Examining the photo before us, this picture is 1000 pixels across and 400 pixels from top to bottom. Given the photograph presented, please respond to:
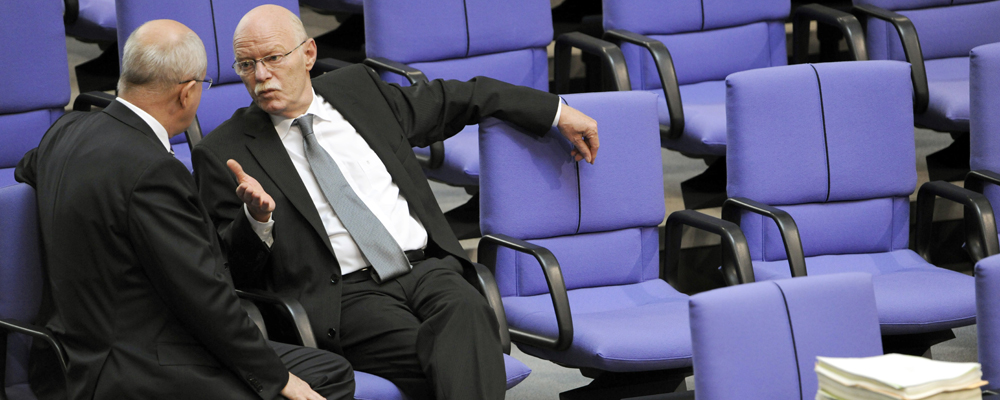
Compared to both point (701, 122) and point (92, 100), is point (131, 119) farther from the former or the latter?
point (701, 122)

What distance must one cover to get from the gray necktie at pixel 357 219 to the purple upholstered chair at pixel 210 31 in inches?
25.1

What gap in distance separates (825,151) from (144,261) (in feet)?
5.31

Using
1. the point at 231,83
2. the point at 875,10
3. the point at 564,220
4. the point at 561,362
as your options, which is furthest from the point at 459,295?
the point at 875,10

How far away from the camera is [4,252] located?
1837mm

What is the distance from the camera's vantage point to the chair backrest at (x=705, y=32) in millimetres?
3186

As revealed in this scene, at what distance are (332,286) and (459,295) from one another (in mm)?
256

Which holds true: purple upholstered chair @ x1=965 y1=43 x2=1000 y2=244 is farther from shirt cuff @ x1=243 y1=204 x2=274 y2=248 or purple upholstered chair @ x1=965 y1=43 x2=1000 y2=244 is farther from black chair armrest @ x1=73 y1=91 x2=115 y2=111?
black chair armrest @ x1=73 y1=91 x2=115 y2=111

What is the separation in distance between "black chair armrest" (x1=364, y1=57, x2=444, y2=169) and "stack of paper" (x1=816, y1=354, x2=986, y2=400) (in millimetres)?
1674

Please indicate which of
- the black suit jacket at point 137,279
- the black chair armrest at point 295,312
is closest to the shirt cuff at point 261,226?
the black chair armrest at point 295,312

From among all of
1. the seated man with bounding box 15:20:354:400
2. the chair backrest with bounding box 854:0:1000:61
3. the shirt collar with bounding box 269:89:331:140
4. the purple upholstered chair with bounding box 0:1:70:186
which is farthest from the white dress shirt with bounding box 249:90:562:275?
the chair backrest with bounding box 854:0:1000:61

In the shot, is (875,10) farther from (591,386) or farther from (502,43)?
(591,386)

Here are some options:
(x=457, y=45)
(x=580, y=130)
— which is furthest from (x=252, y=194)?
(x=457, y=45)

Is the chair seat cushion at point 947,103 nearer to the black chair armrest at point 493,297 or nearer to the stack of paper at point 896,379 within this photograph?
the black chair armrest at point 493,297

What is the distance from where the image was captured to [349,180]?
7.13 feet
